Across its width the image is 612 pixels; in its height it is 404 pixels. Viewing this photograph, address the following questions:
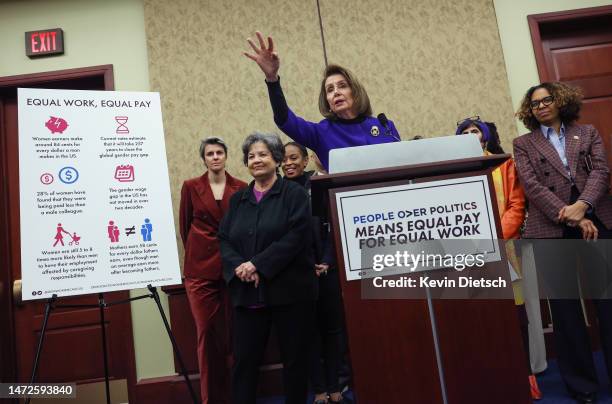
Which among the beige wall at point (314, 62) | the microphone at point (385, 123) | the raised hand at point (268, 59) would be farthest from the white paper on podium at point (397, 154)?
the beige wall at point (314, 62)

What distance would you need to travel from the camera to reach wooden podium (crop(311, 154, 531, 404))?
132cm

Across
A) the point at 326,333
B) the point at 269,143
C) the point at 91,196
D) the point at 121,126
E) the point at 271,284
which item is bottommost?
the point at 326,333

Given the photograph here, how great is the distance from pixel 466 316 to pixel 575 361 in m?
1.13

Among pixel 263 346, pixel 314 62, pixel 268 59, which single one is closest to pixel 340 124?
pixel 268 59

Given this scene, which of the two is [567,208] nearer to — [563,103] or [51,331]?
[563,103]

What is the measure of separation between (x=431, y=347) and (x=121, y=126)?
1.78 m

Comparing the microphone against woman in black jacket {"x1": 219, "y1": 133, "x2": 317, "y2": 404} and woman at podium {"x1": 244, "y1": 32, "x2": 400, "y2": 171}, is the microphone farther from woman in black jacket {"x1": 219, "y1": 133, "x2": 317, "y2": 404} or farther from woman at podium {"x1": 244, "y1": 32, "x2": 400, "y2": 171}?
woman in black jacket {"x1": 219, "y1": 133, "x2": 317, "y2": 404}

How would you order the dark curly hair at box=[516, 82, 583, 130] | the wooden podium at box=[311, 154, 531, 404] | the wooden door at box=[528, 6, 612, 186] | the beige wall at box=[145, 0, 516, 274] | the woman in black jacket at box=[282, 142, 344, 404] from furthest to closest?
1. the wooden door at box=[528, 6, 612, 186]
2. the beige wall at box=[145, 0, 516, 274]
3. the woman in black jacket at box=[282, 142, 344, 404]
4. the dark curly hair at box=[516, 82, 583, 130]
5. the wooden podium at box=[311, 154, 531, 404]

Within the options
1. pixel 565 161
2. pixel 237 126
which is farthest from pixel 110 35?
pixel 565 161

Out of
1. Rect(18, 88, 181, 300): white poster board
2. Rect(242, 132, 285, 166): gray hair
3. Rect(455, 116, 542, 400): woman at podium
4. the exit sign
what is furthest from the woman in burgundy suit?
the exit sign

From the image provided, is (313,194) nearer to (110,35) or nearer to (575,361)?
(575,361)

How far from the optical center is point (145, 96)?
7.79 ft

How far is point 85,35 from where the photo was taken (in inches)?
136

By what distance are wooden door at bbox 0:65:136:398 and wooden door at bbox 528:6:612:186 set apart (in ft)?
10.6
